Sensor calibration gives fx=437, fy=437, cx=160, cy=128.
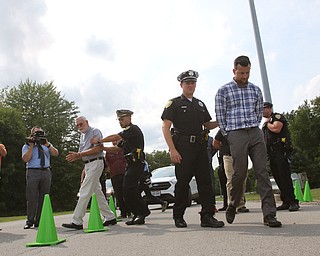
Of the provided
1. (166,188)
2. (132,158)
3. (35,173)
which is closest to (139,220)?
(132,158)

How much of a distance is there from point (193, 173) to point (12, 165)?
35773 mm

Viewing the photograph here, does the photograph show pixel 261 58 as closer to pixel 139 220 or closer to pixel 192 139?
pixel 139 220

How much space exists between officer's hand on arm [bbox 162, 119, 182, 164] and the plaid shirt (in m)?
0.68

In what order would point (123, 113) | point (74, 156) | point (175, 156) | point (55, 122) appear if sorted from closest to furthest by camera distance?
point (175, 156) → point (74, 156) → point (123, 113) → point (55, 122)

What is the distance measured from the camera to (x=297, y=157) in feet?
209

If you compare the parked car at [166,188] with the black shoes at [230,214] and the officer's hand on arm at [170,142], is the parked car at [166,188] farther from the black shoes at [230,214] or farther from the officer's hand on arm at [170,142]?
the officer's hand on arm at [170,142]

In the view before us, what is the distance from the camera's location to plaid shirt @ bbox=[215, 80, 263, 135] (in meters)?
5.73

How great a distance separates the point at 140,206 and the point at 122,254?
10.6ft

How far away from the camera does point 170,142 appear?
595cm

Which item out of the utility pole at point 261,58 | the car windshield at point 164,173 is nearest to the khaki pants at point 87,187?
the utility pole at point 261,58

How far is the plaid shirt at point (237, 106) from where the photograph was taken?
225 inches

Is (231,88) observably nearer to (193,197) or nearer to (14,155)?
(193,197)

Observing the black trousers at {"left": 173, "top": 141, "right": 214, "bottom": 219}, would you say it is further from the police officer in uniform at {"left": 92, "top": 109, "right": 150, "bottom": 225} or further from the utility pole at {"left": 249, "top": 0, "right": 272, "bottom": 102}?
the utility pole at {"left": 249, "top": 0, "right": 272, "bottom": 102}

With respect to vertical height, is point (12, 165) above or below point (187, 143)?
above
